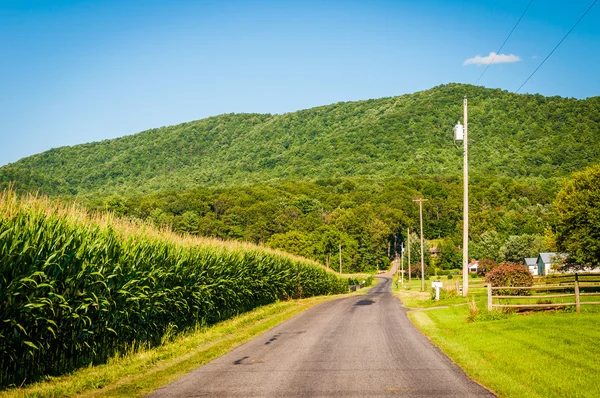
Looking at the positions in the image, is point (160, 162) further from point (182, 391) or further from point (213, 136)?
point (182, 391)

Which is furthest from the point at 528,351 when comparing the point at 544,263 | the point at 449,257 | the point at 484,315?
the point at 449,257

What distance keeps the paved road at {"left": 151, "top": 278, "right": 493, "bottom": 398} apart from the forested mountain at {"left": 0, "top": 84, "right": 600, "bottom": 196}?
106651 mm

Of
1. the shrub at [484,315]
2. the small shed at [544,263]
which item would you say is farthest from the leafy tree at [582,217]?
the small shed at [544,263]

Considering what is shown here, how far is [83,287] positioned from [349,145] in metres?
160

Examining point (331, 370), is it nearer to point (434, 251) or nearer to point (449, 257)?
point (449, 257)

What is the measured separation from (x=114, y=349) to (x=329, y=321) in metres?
12.1

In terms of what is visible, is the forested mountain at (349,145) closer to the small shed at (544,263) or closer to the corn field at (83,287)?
the small shed at (544,263)

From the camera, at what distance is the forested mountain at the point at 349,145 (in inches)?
4975

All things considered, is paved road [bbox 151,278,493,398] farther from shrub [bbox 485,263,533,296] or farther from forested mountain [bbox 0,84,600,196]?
forested mountain [bbox 0,84,600,196]

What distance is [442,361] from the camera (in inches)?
482

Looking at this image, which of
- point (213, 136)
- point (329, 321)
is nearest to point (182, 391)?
point (329, 321)

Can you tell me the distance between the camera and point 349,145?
554 ft

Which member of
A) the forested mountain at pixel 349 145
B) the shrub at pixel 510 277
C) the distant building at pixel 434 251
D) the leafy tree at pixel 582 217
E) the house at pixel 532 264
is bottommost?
the house at pixel 532 264

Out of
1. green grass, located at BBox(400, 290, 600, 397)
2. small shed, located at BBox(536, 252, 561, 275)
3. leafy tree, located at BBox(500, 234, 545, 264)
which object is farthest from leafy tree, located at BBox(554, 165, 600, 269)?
leafy tree, located at BBox(500, 234, 545, 264)
